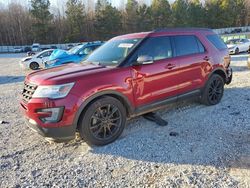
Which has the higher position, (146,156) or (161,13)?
(161,13)

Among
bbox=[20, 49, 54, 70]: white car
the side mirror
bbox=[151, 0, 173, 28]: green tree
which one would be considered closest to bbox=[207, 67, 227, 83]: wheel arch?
the side mirror

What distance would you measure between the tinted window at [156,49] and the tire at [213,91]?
57.3 inches

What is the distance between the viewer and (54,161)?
3896mm

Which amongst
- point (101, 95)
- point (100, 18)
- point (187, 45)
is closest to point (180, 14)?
point (100, 18)

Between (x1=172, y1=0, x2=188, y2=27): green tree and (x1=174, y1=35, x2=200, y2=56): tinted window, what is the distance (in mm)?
63542

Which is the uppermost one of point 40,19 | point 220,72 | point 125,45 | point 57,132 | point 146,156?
point 40,19

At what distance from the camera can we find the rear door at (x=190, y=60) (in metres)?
5.18

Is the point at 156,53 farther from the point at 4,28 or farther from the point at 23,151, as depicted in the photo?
the point at 4,28

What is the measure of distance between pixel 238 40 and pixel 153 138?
21008mm

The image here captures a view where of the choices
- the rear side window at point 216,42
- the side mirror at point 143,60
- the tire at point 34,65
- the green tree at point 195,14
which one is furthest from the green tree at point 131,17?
the side mirror at point 143,60

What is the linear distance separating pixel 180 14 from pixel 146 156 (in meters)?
67.1

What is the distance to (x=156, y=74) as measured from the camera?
15.4 feet

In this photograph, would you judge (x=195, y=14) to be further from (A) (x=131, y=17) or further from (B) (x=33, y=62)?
(B) (x=33, y=62)

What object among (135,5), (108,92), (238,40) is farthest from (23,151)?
(135,5)
